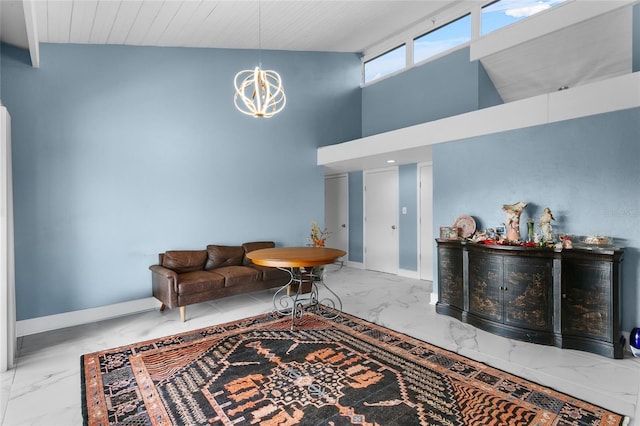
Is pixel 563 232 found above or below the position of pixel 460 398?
above

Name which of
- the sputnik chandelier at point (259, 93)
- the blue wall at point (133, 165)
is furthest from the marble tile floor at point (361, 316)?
the sputnik chandelier at point (259, 93)

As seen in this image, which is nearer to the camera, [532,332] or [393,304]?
[532,332]

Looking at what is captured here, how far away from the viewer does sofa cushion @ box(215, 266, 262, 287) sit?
4488 millimetres

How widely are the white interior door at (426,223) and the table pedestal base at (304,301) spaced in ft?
6.56

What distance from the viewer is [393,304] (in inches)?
186

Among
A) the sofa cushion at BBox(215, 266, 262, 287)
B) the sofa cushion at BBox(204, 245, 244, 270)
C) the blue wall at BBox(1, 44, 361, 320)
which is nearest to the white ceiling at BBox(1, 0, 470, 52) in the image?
the blue wall at BBox(1, 44, 361, 320)

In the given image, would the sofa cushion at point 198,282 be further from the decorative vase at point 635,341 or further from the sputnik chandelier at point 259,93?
the decorative vase at point 635,341

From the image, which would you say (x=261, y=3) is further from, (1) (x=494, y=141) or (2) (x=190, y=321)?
(2) (x=190, y=321)

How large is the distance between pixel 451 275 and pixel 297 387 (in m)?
2.41

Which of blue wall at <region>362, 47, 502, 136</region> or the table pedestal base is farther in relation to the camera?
blue wall at <region>362, 47, 502, 136</region>

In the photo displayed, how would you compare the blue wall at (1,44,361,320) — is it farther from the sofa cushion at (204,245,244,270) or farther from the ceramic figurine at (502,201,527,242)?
the ceramic figurine at (502,201,527,242)

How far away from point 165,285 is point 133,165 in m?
1.62

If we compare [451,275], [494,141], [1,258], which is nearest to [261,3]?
[494,141]

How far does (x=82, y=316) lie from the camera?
419 centimetres
